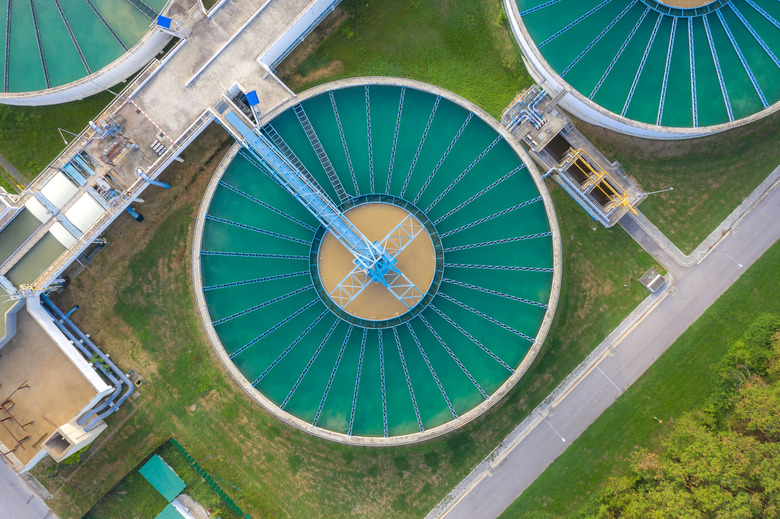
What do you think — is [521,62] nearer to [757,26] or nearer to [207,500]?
[757,26]

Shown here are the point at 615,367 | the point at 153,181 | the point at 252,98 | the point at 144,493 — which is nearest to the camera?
the point at 252,98

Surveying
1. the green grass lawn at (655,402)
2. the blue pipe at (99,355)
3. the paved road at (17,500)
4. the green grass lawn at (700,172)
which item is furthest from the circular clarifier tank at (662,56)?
the paved road at (17,500)

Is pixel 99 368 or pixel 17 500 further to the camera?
pixel 17 500

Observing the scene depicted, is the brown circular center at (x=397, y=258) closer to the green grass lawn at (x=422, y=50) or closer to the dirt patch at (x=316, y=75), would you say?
the dirt patch at (x=316, y=75)

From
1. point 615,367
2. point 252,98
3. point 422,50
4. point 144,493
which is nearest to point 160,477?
point 144,493

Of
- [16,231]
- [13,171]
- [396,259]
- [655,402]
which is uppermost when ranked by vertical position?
[13,171]

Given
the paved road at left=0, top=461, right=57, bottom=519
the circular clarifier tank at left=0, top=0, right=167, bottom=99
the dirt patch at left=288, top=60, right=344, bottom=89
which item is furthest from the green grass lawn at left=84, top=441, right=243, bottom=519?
the dirt patch at left=288, top=60, right=344, bottom=89

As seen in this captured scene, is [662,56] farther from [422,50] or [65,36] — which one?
[65,36]
